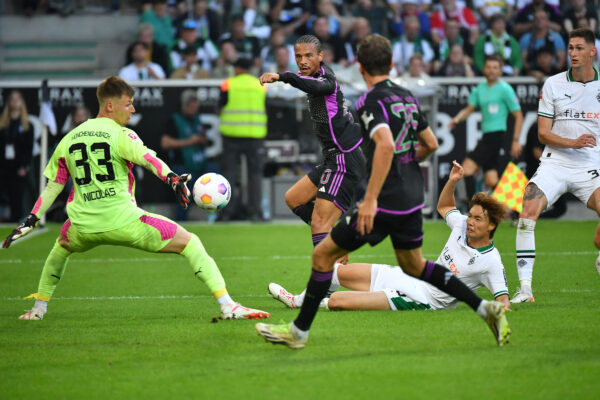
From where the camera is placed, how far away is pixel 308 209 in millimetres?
8562

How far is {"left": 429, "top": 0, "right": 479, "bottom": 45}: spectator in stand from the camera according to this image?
19516 mm

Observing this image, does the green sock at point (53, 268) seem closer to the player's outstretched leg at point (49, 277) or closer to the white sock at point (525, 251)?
the player's outstretched leg at point (49, 277)

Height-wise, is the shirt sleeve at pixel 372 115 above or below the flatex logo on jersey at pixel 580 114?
above

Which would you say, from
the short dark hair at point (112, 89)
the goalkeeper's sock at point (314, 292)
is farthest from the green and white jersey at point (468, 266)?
the short dark hair at point (112, 89)

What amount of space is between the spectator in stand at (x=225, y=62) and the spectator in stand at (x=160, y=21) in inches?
60.9

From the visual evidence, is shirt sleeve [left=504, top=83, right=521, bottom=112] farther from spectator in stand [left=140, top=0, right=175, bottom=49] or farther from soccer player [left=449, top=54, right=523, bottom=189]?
spectator in stand [left=140, top=0, right=175, bottom=49]

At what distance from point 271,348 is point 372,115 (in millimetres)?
1750

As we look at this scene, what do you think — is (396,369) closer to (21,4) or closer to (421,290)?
(421,290)

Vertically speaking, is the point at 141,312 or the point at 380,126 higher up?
the point at 380,126

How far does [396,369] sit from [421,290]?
215cm

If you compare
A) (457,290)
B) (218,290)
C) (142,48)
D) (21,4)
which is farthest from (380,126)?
(21,4)

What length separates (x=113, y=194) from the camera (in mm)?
7031

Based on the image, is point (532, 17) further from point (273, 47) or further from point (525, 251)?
point (525, 251)

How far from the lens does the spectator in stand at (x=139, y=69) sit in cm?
1727
